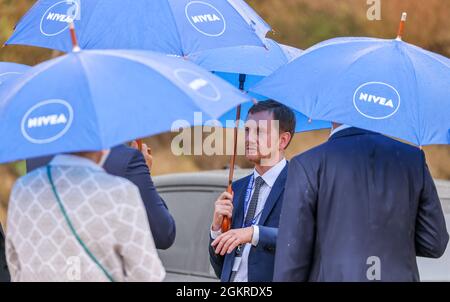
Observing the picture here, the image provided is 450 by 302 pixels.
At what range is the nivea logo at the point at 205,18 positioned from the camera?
17.6ft

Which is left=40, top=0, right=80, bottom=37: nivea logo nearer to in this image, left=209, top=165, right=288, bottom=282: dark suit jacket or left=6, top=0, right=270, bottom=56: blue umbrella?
left=6, top=0, right=270, bottom=56: blue umbrella

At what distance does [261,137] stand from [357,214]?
2.85 ft

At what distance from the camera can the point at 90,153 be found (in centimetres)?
391

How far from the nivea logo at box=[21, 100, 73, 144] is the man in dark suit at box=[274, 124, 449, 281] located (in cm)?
134

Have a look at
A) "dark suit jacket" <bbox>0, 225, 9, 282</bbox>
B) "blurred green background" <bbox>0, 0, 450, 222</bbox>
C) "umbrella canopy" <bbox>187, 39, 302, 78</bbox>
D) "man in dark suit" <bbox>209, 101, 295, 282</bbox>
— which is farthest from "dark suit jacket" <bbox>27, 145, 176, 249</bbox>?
"blurred green background" <bbox>0, 0, 450, 222</bbox>

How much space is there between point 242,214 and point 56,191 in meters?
1.67

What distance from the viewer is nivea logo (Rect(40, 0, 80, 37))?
17.6ft

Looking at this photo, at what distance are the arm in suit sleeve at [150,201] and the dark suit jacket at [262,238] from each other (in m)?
0.49

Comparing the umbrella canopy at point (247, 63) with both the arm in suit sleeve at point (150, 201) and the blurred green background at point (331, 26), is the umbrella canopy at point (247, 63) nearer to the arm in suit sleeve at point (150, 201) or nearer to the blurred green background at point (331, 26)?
the arm in suit sleeve at point (150, 201)

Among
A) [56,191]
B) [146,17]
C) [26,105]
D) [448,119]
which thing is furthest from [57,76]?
[448,119]

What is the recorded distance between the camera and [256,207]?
5.33m

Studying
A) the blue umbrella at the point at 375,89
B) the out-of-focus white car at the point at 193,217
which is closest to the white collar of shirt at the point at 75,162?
the blue umbrella at the point at 375,89

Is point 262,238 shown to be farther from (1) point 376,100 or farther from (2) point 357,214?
(1) point 376,100

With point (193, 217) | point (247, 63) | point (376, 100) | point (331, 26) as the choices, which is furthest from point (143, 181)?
point (331, 26)
